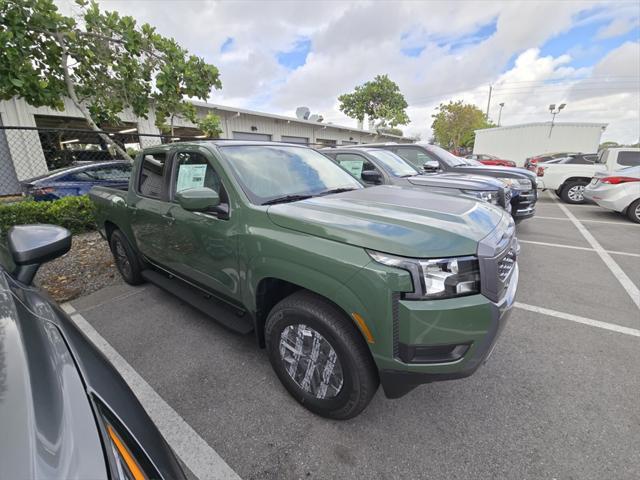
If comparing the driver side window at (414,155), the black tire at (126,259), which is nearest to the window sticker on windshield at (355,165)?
the driver side window at (414,155)

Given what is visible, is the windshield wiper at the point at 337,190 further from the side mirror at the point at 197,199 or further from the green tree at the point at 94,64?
the green tree at the point at 94,64

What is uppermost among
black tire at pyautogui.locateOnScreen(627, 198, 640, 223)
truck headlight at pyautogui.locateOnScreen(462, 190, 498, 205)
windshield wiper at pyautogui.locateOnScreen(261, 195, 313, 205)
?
windshield wiper at pyautogui.locateOnScreen(261, 195, 313, 205)

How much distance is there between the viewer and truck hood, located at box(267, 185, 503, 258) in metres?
1.57

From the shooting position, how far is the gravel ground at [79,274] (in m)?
4.04

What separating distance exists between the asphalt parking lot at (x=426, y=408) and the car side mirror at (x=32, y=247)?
1221mm

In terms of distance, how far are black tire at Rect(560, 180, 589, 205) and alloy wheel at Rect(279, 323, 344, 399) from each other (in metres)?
12.1

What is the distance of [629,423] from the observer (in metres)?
1.92

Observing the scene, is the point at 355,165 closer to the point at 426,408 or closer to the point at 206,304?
the point at 206,304

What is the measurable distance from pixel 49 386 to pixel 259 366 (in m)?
1.76

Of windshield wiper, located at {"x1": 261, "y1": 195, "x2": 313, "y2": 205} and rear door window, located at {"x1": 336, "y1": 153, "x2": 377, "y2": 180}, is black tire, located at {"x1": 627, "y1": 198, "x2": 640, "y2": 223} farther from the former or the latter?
windshield wiper, located at {"x1": 261, "y1": 195, "x2": 313, "y2": 205}

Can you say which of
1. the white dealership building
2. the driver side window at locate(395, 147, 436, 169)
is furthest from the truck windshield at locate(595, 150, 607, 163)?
the white dealership building

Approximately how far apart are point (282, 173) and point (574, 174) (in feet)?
38.3

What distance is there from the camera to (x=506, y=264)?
1843 millimetres

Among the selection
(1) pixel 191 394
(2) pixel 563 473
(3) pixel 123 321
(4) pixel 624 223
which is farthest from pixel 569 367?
(4) pixel 624 223
